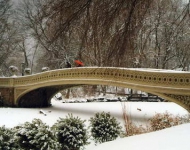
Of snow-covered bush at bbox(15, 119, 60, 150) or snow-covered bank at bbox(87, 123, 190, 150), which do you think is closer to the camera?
snow-covered bank at bbox(87, 123, 190, 150)

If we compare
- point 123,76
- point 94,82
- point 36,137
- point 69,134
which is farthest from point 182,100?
point 36,137

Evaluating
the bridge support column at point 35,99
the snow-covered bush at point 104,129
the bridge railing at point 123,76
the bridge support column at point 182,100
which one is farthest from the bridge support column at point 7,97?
the snow-covered bush at point 104,129

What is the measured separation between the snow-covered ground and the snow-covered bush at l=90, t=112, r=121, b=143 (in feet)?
1.28

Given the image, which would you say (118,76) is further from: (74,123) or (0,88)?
(0,88)

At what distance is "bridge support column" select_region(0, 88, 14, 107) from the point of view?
25125 mm

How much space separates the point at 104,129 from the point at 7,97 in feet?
51.7

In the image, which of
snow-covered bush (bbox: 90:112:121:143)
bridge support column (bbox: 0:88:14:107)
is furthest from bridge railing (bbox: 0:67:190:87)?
snow-covered bush (bbox: 90:112:121:143)

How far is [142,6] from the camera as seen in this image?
748cm

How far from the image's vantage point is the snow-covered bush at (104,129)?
10.9 meters

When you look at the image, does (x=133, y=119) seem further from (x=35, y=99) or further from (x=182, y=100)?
(x=35, y=99)

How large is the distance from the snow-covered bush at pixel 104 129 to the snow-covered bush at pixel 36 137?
72.4 inches

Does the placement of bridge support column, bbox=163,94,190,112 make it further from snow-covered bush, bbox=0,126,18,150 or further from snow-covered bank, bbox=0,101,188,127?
snow-covered bush, bbox=0,126,18,150

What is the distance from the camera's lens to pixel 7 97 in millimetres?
25328

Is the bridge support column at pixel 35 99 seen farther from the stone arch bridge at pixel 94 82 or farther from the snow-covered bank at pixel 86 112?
the snow-covered bank at pixel 86 112
